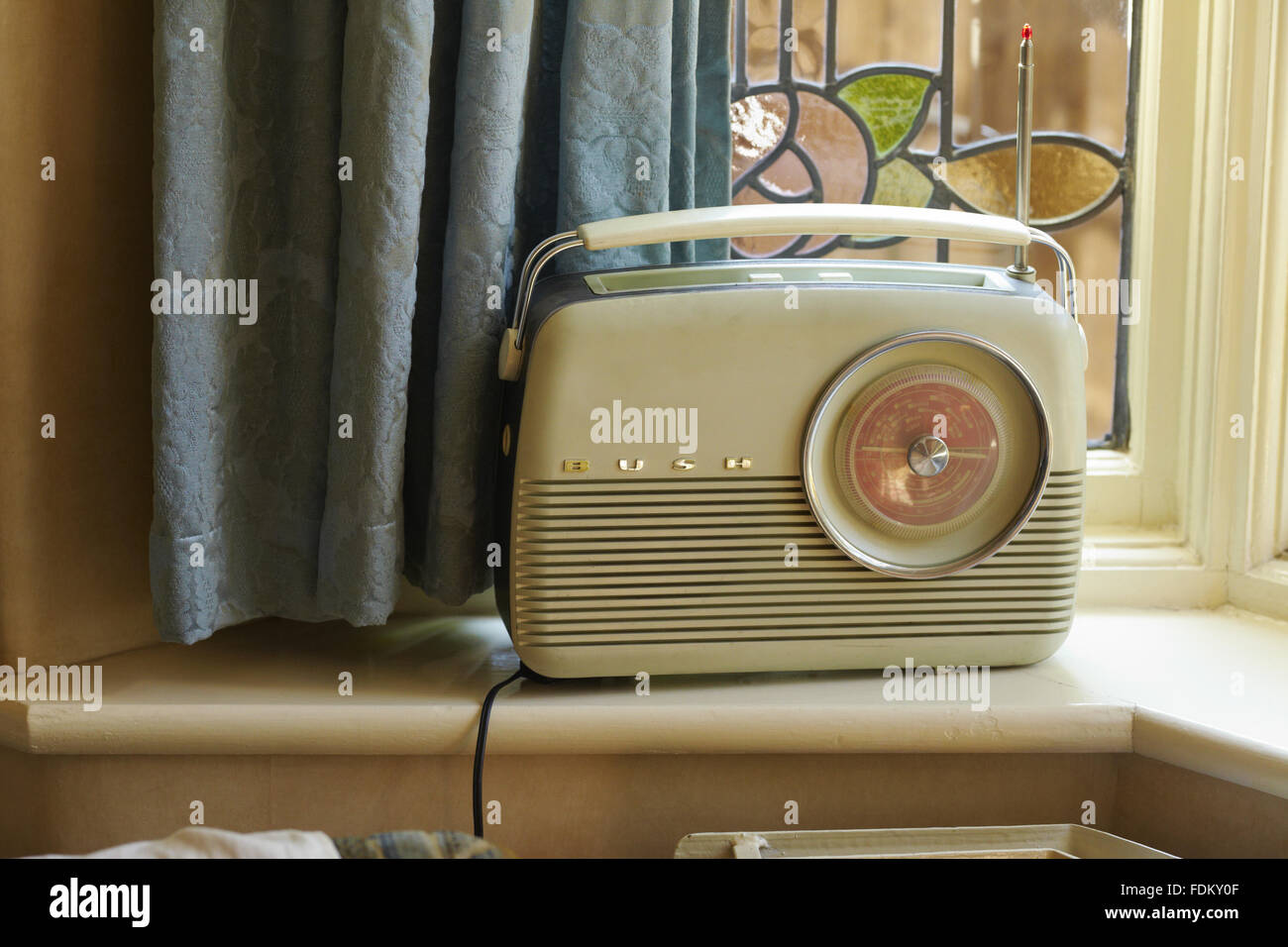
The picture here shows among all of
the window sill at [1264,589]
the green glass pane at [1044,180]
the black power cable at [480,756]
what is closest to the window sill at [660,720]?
the black power cable at [480,756]

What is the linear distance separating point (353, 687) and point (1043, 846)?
57 centimetres

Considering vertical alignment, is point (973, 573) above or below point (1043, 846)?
above

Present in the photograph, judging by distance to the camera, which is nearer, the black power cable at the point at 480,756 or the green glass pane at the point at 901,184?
the black power cable at the point at 480,756

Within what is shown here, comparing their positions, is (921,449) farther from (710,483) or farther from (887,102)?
(887,102)

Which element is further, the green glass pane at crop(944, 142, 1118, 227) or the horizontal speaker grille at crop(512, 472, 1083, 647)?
the green glass pane at crop(944, 142, 1118, 227)

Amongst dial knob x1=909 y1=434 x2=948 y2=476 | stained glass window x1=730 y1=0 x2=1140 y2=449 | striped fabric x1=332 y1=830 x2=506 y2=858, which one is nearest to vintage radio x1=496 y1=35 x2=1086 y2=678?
dial knob x1=909 y1=434 x2=948 y2=476

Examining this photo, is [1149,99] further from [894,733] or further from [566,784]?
[566,784]

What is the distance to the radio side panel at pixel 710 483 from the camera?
0.79 meters

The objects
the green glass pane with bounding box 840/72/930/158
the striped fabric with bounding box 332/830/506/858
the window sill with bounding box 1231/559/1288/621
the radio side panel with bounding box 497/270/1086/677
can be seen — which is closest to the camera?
the striped fabric with bounding box 332/830/506/858

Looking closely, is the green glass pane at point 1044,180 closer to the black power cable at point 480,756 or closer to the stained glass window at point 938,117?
the stained glass window at point 938,117

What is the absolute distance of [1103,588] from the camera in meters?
1.14

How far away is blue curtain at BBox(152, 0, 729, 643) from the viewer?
815mm

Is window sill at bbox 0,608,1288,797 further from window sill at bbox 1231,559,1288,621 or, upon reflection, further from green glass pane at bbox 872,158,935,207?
green glass pane at bbox 872,158,935,207
